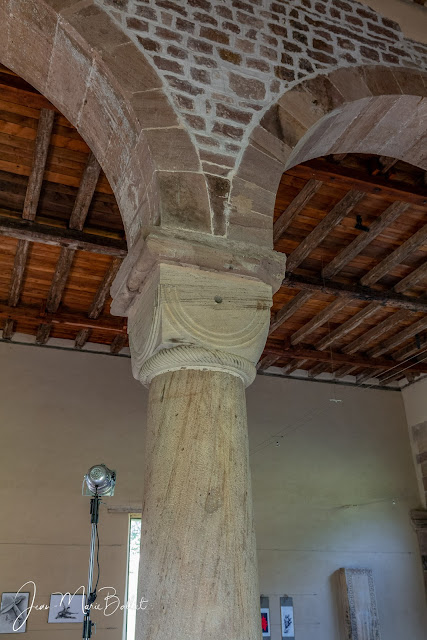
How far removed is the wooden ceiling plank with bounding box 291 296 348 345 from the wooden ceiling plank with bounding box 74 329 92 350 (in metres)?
2.42

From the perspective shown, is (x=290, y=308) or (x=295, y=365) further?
(x=295, y=365)

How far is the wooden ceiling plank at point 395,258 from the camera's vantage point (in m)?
4.64

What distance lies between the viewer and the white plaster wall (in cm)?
563

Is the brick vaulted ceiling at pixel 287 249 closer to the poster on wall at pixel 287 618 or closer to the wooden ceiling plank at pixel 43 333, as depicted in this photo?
the wooden ceiling plank at pixel 43 333

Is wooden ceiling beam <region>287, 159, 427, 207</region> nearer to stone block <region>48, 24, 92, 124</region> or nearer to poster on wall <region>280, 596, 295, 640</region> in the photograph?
stone block <region>48, 24, 92, 124</region>

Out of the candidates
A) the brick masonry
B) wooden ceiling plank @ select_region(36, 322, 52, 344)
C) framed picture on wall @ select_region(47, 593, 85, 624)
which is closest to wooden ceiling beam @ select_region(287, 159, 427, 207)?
the brick masonry

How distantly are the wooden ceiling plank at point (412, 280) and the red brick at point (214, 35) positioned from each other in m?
3.23

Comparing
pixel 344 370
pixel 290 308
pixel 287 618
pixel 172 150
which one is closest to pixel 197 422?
pixel 172 150

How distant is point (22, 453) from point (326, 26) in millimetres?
4907

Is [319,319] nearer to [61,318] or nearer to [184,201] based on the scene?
[61,318]

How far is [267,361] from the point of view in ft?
23.6

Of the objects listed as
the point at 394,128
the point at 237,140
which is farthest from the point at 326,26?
the point at 237,140

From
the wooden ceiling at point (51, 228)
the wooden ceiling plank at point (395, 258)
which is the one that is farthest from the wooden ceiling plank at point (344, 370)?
the wooden ceiling at point (51, 228)

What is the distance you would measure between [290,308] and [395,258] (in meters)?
1.31
